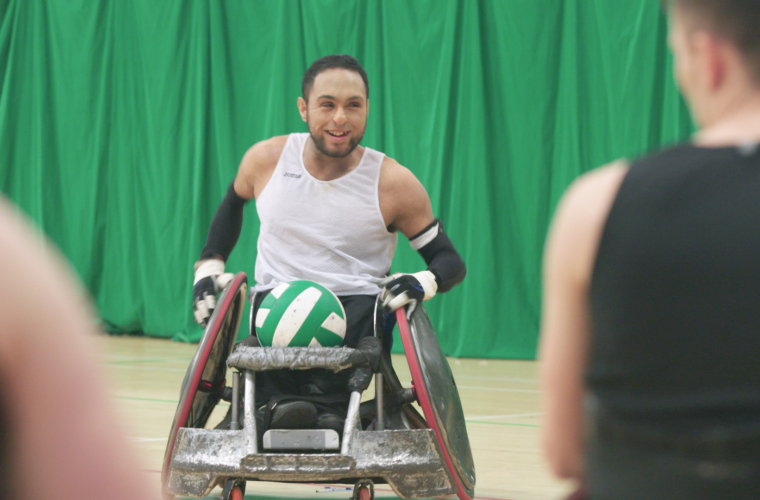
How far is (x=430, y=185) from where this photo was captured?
7.96 meters

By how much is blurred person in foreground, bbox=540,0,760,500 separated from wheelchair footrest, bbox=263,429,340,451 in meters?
2.04

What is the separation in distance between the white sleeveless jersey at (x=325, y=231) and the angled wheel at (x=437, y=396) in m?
0.40

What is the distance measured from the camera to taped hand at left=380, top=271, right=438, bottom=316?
3.44m

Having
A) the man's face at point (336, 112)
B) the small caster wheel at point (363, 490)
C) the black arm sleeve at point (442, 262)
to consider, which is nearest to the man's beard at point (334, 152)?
the man's face at point (336, 112)

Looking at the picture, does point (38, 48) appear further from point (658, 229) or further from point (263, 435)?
point (658, 229)

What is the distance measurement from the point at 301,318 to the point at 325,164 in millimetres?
781

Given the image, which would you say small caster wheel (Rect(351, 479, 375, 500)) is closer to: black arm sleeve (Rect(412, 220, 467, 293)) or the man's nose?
black arm sleeve (Rect(412, 220, 467, 293))

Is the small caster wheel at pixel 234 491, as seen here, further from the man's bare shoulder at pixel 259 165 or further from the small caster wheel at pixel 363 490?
the man's bare shoulder at pixel 259 165

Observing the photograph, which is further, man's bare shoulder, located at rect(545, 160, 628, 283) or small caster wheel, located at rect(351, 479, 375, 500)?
small caster wheel, located at rect(351, 479, 375, 500)

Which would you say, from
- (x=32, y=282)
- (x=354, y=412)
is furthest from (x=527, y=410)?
(x=32, y=282)

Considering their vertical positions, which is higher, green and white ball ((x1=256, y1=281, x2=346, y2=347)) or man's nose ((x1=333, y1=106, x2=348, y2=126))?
man's nose ((x1=333, y1=106, x2=348, y2=126))

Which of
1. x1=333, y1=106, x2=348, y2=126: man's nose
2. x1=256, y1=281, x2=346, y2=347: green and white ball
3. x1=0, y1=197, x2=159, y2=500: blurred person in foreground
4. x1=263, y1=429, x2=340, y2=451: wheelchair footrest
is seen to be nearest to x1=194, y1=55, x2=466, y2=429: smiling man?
x1=333, y1=106, x2=348, y2=126: man's nose

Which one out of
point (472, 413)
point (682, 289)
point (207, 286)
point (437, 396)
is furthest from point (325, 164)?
point (682, 289)

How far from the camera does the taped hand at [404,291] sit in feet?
11.3
